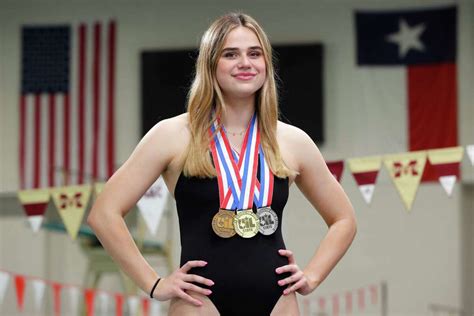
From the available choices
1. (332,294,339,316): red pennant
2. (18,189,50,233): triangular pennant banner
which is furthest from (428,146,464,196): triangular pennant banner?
(332,294,339,316): red pennant

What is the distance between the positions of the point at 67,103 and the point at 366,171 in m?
8.78

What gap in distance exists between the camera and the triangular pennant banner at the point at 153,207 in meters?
5.55

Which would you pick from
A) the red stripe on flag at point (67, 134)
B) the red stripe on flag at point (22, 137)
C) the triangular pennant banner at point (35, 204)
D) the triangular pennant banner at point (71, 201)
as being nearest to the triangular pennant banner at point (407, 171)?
the triangular pennant banner at point (71, 201)

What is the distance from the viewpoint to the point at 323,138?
13.4m

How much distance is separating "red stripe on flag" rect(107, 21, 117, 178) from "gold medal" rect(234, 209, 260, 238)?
10998mm

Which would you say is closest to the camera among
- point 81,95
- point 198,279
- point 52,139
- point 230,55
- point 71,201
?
point 198,279

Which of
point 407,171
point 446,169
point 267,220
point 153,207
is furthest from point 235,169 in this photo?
point 446,169

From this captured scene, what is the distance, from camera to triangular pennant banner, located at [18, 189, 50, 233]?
596 centimetres

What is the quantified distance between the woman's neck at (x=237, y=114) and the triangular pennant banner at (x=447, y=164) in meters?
2.79

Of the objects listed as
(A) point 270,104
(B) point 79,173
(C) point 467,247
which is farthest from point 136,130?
(A) point 270,104

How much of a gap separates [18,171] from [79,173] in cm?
78

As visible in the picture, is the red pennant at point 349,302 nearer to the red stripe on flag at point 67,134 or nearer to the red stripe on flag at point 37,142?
the red stripe on flag at point 67,134

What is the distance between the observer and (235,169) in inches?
115

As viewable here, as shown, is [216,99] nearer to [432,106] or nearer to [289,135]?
[289,135]
